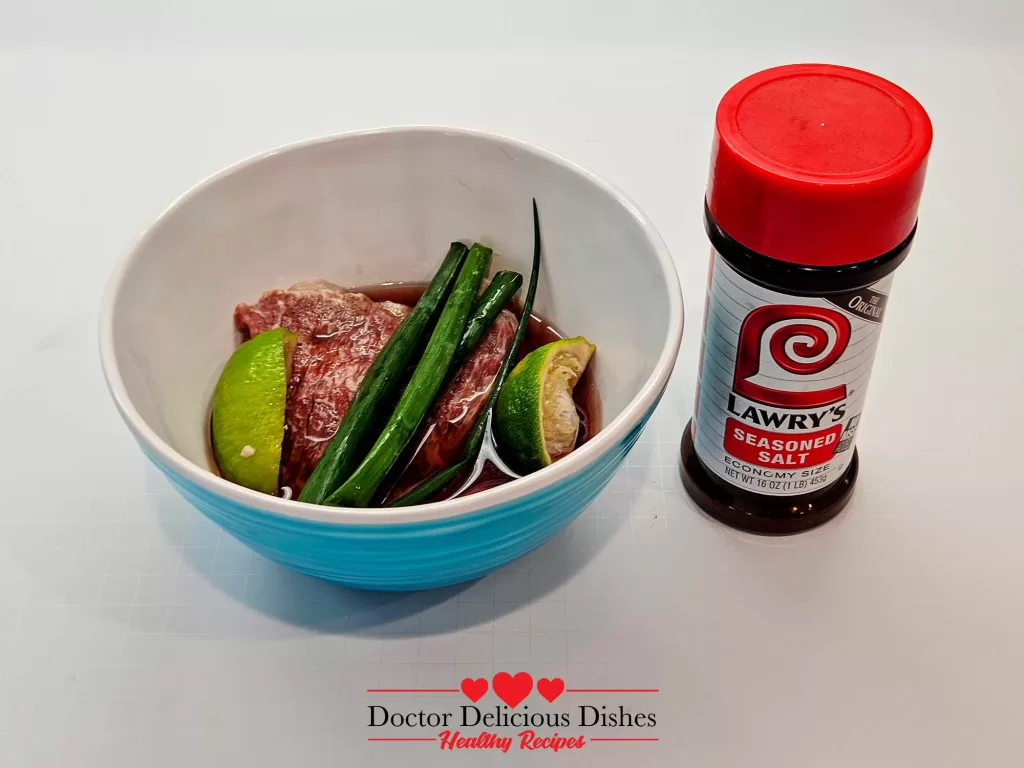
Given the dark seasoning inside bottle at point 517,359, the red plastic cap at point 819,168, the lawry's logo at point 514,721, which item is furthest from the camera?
the dark seasoning inside bottle at point 517,359

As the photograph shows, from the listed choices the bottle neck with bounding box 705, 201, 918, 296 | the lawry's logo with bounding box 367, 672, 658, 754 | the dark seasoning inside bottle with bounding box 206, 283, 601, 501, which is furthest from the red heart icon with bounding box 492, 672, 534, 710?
the bottle neck with bounding box 705, 201, 918, 296

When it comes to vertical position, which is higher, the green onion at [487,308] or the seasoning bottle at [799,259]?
the seasoning bottle at [799,259]

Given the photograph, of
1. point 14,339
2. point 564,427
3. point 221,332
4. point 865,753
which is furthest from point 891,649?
point 14,339

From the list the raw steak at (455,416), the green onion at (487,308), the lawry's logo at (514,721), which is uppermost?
the green onion at (487,308)

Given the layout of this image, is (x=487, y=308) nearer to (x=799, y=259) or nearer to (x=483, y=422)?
(x=483, y=422)

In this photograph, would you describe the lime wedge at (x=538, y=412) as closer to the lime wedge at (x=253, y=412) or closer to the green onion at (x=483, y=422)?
the green onion at (x=483, y=422)

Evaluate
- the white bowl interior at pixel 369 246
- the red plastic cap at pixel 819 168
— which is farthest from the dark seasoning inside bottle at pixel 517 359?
the red plastic cap at pixel 819 168

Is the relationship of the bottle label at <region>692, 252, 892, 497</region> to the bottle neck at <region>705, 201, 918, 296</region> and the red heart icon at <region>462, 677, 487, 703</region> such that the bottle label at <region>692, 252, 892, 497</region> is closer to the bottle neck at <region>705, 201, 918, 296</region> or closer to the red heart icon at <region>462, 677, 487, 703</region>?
the bottle neck at <region>705, 201, 918, 296</region>
